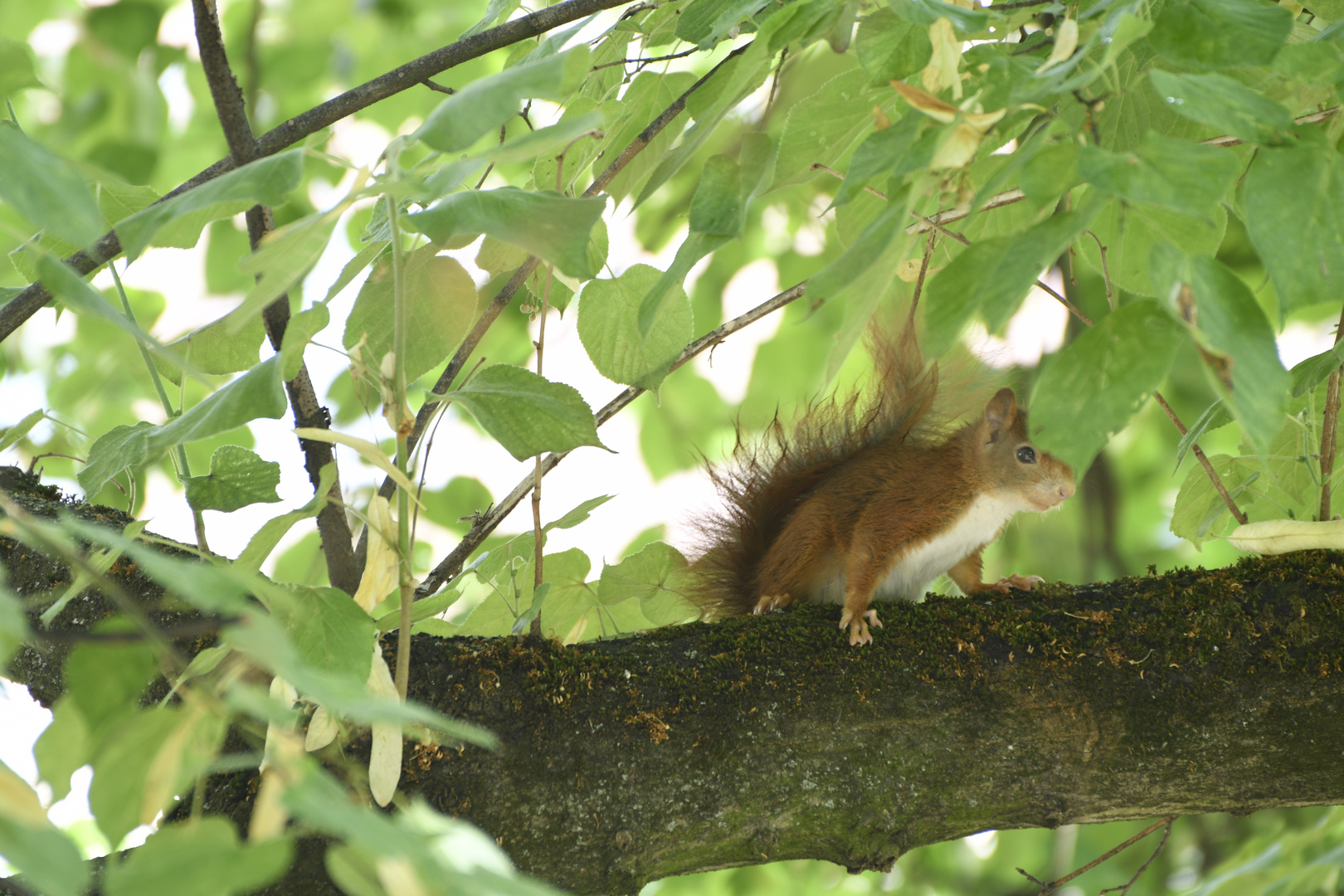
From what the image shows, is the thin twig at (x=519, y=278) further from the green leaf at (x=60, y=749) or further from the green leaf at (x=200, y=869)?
the green leaf at (x=200, y=869)

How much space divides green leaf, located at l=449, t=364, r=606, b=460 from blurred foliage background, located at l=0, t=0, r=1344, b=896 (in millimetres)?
860

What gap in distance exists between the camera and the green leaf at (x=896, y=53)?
2.81 ft

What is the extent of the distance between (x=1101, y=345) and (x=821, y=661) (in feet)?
2.15

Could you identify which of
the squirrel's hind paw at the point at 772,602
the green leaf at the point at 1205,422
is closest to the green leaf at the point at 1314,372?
the green leaf at the point at 1205,422

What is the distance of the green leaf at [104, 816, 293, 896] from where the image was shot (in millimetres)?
449

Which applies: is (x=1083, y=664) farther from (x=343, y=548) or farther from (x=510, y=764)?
(x=343, y=548)

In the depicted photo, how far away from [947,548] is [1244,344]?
4.11ft

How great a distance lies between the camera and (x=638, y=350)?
117cm

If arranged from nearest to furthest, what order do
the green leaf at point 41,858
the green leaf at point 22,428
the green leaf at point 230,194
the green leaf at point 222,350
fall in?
the green leaf at point 41,858, the green leaf at point 230,194, the green leaf at point 22,428, the green leaf at point 222,350

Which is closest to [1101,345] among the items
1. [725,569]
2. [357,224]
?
[725,569]

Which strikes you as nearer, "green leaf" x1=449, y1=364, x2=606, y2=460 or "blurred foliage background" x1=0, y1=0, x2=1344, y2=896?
"green leaf" x1=449, y1=364, x2=606, y2=460

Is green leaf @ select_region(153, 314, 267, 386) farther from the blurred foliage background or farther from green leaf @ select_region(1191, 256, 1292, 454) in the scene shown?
green leaf @ select_region(1191, 256, 1292, 454)

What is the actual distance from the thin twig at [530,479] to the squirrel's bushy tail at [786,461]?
0.42 m

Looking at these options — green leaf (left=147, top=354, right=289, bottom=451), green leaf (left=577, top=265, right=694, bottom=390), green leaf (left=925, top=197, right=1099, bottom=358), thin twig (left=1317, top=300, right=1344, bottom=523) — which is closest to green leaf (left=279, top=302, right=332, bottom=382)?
green leaf (left=147, top=354, right=289, bottom=451)
